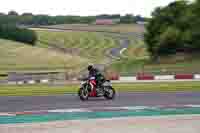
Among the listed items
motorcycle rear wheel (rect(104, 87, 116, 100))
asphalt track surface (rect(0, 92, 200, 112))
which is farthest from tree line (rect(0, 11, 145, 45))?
asphalt track surface (rect(0, 92, 200, 112))

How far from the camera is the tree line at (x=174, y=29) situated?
2324 inches

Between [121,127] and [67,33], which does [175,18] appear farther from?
[121,127]

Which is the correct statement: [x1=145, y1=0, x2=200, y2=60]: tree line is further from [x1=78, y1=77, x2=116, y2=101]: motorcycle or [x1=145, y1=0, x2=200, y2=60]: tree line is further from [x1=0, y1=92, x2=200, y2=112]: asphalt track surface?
[x1=0, y1=92, x2=200, y2=112]: asphalt track surface

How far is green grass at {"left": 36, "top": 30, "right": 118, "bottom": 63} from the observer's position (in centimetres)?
8998

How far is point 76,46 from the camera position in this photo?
315 feet

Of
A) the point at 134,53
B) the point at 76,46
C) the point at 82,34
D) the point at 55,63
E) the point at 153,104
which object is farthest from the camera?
the point at 82,34

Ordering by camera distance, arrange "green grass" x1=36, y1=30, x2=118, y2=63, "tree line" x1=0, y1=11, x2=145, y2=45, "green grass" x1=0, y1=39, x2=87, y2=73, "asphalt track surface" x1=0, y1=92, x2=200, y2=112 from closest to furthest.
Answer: "asphalt track surface" x1=0, y1=92, x2=200, y2=112 < "green grass" x1=0, y1=39, x2=87, y2=73 < "green grass" x1=36, y1=30, x2=118, y2=63 < "tree line" x1=0, y1=11, x2=145, y2=45

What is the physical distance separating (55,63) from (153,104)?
54731 mm

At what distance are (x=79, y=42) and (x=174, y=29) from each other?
41685 millimetres

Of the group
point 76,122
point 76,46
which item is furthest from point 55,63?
point 76,122

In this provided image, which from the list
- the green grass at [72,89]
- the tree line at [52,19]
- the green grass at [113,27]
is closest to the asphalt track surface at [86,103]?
the green grass at [72,89]

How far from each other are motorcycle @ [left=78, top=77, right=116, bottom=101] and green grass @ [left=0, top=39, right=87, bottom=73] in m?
44.0

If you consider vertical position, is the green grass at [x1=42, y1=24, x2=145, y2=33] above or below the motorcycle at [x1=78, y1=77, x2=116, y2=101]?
above

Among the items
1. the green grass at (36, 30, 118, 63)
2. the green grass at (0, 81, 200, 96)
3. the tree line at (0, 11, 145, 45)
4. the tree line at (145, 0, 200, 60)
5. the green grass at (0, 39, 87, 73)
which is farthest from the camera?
the tree line at (0, 11, 145, 45)
